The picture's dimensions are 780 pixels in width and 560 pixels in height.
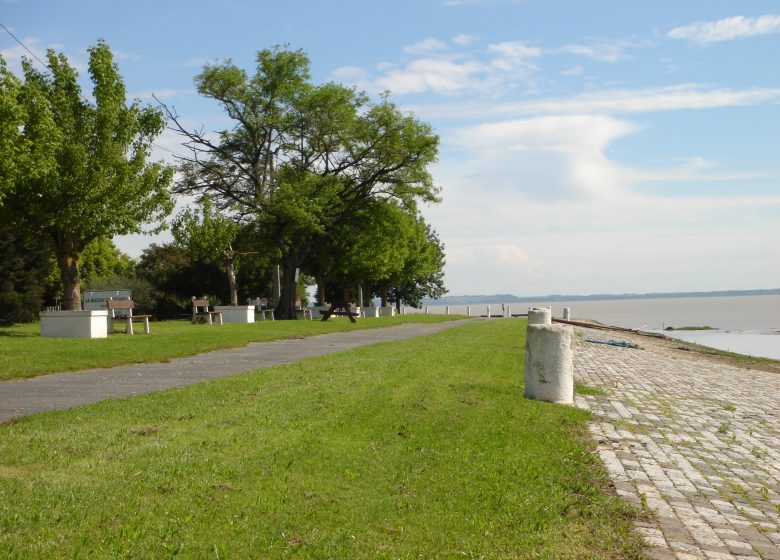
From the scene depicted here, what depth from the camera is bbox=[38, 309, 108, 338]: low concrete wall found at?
22.2m

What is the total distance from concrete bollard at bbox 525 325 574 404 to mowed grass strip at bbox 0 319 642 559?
1175 mm

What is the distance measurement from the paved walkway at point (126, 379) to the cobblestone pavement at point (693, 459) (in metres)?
6.38

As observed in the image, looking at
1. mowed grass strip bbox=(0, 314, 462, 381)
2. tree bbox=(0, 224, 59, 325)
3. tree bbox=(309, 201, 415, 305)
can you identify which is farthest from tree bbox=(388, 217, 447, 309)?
mowed grass strip bbox=(0, 314, 462, 381)

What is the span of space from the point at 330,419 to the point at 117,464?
2791 mm

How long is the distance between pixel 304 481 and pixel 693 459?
5219mm

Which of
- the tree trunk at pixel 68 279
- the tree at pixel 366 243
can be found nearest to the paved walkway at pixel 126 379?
the tree trunk at pixel 68 279

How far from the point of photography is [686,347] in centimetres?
3803

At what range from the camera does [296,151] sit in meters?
43.4

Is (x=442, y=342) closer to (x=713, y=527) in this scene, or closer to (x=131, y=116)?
(x=131, y=116)

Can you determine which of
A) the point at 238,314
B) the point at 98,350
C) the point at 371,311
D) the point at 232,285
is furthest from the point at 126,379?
the point at 371,311

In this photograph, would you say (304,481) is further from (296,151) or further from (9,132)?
(296,151)

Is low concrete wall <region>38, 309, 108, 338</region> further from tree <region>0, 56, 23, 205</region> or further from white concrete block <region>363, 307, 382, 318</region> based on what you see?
white concrete block <region>363, 307, 382, 318</region>

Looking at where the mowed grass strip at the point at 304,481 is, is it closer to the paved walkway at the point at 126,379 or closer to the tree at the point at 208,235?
the paved walkway at the point at 126,379

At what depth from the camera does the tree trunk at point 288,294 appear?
138ft
